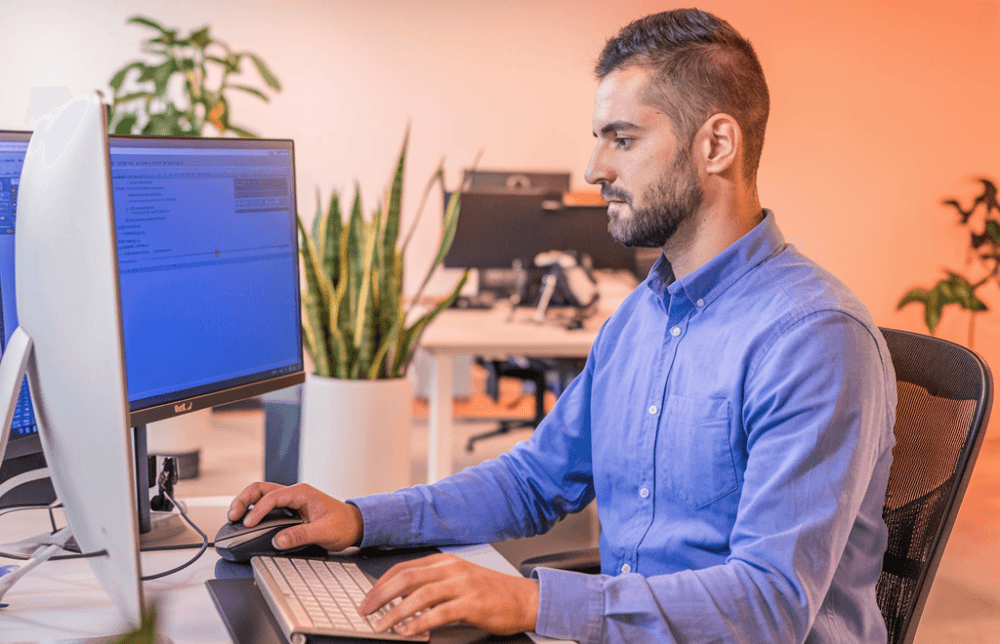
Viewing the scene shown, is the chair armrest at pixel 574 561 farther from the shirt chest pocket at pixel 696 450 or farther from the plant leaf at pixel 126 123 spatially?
the plant leaf at pixel 126 123

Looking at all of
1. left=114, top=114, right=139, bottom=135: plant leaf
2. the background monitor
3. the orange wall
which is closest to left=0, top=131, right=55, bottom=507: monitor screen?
left=114, top=114, right=139, bottom=135: plant leaf

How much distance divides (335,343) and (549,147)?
4.20 m

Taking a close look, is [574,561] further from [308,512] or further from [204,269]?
[204,269]

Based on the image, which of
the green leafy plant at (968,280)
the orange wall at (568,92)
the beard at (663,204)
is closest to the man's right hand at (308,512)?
the beard at (663,204)

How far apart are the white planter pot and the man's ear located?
1.24m

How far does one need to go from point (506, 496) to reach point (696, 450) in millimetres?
307

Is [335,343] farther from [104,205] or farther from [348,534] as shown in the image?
[104,205]

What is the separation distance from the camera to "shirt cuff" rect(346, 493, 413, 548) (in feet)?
3.62

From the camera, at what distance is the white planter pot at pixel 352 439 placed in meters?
2.11

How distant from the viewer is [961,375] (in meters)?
1.11

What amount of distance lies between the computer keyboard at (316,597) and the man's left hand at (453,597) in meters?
0.02

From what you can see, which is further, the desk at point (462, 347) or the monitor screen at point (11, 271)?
the desk at point (462, 347)

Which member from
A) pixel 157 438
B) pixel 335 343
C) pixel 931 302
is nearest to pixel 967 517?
pixel 931 302

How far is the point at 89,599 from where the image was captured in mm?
979
